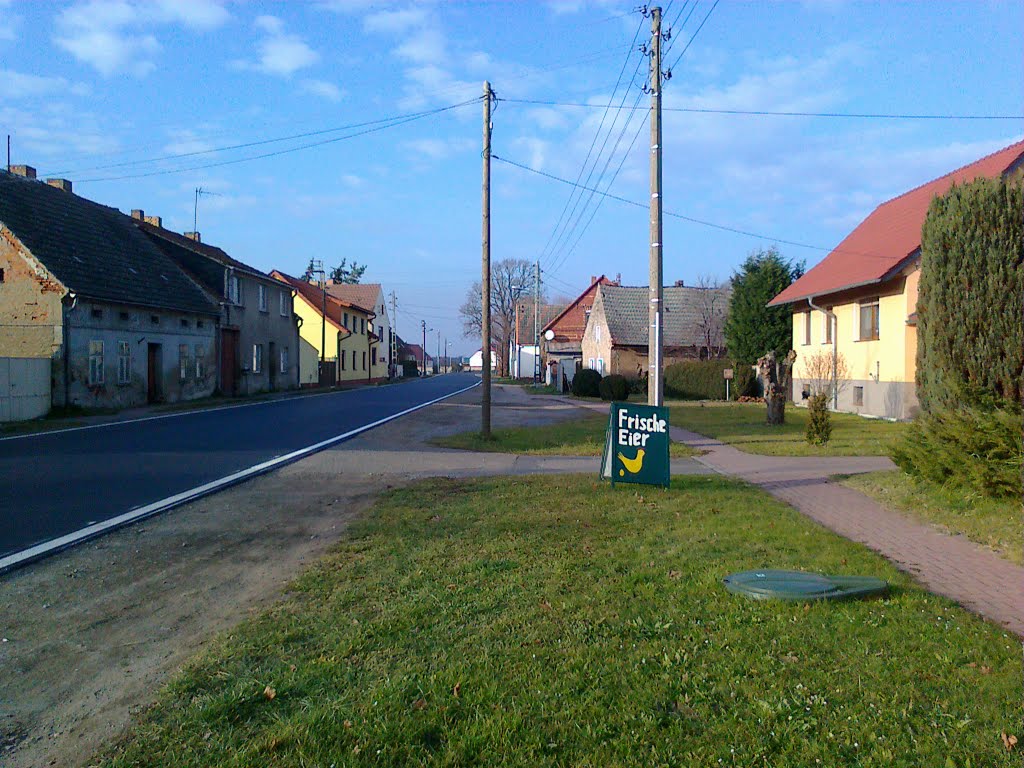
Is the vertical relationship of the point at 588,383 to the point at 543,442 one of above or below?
above

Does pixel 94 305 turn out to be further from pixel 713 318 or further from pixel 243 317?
pixel 713 318

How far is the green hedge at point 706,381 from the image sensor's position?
34656mm

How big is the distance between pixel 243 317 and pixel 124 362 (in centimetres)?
1186

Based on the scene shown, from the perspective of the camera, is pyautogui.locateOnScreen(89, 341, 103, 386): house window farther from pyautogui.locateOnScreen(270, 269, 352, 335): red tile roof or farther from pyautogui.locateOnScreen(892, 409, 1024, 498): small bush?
pyautogui.locateOnScreen(270, 269, 352, 335): red tile roof

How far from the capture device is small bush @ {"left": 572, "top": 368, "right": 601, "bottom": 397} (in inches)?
1582

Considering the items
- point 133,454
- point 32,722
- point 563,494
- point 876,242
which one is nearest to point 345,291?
point 876,242

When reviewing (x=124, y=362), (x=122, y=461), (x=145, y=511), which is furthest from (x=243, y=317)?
(x=145, y=511)

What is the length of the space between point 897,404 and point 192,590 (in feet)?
66.0

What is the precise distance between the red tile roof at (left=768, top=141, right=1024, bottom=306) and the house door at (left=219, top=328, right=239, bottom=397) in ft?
78.8

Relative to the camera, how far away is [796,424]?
21.3m

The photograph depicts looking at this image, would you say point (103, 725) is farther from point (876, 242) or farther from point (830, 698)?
point (876, 242)

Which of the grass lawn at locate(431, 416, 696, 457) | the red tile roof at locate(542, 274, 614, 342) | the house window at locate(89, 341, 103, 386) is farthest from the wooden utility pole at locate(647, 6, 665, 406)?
the red tile roof at locate(542, 274, 614, 342)

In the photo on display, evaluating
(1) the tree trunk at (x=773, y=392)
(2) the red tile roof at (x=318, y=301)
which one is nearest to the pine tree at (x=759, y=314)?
(1) the tree trunk at (x=773, y=392)

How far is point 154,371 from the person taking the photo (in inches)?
1200
